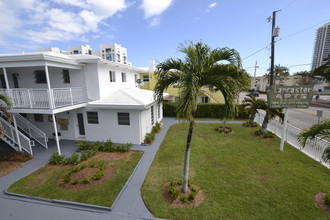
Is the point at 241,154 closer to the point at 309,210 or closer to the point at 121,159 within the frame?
the point at 309,210

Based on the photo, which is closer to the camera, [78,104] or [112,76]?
[78,104]

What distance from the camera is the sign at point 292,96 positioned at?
8.58 meters

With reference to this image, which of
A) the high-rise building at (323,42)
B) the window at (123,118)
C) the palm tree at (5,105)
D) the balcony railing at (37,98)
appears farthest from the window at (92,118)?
the high-rise building at (323,42)

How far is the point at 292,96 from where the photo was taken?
8.65 meters

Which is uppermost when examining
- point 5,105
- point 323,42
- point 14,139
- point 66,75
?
point 323,42

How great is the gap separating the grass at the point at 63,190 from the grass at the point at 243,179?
116 centimetres

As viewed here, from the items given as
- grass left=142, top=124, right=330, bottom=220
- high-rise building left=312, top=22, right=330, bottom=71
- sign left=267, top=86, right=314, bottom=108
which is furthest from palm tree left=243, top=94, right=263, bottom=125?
high-rise building left=312, top=22, right=330, bottom=71

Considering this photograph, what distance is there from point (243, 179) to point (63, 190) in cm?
718

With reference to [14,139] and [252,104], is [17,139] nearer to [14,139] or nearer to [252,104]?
[14,139]

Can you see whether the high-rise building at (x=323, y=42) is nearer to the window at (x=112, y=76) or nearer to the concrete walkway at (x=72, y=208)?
the window at (x=112, y=76)

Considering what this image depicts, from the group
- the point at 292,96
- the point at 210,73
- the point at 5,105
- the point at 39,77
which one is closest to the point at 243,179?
the point at 210,73

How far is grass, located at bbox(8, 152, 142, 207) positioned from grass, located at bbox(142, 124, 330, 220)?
116 centimetres

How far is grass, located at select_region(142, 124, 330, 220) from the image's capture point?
466 cm

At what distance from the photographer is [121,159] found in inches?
321
